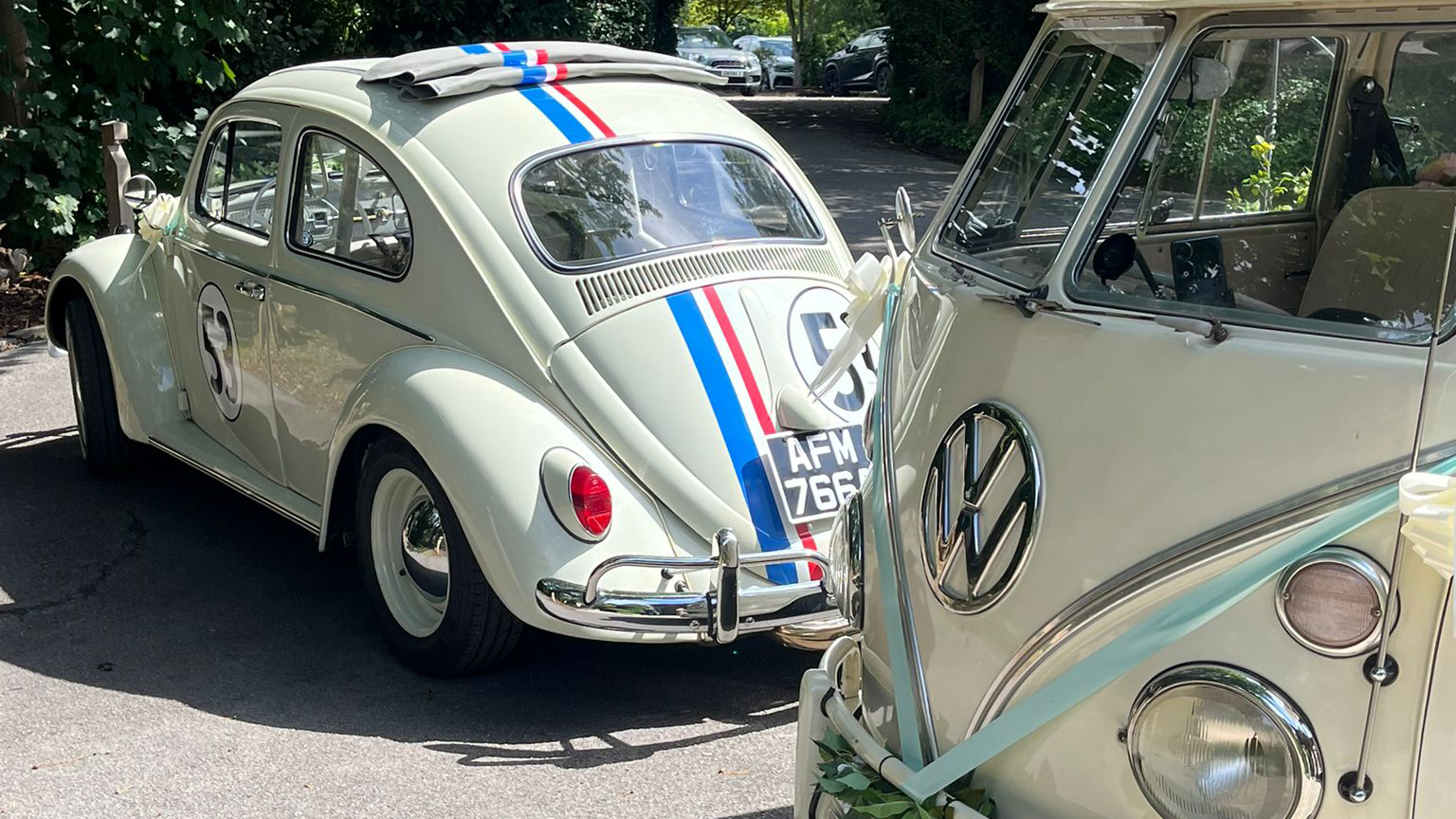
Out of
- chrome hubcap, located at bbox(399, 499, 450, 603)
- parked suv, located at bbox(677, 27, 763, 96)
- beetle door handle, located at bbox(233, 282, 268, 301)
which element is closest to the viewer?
chrome hubcap, located at bbox(399, 499, 450, 603)

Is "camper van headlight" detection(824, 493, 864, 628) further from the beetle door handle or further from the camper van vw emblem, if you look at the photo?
the beetle door handle

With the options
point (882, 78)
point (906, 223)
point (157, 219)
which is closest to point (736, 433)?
point (906, 223)

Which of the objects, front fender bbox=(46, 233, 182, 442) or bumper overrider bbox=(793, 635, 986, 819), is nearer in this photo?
bumper overrider bbox=(793, 635, 986, 819)

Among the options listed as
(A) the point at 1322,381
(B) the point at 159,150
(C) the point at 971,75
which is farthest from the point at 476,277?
(C) the point at 971,75

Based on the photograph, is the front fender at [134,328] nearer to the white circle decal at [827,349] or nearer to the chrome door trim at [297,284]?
the chrome door trim at [297,284]

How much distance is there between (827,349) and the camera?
15.9 ft

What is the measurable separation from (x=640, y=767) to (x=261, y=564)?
7.34ft

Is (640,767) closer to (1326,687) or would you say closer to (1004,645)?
(1004,645)

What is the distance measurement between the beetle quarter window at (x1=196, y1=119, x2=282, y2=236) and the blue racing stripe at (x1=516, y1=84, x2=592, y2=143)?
1.05m

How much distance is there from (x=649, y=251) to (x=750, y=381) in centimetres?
63

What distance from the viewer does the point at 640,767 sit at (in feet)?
13.5

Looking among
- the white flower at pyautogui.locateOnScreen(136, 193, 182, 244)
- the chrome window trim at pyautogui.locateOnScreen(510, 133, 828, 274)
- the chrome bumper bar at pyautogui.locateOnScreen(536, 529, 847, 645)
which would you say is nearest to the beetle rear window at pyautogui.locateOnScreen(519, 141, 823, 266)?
the chrome window trim at pyautogui.locateOnScreen(510, 133, 828, 274)

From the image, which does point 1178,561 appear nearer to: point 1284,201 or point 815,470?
point 1284,201

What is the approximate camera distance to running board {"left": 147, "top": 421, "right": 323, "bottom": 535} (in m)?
5.18
